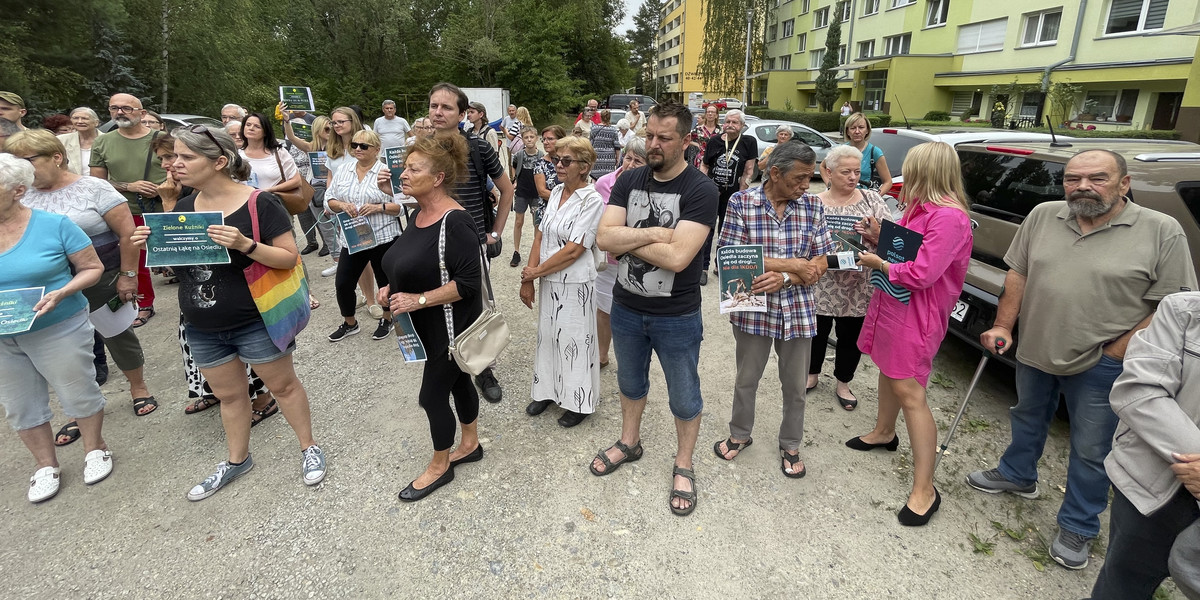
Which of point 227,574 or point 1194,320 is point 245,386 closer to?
point 227,574

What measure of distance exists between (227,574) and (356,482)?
73cm

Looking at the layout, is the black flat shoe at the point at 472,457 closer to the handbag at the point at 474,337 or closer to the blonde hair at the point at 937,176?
the handbag at the point at 474,337

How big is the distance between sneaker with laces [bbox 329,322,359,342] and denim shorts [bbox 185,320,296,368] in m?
2.19

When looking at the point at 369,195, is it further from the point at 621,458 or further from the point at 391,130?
the point at 391,130

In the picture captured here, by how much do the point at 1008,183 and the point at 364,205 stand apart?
4.81m

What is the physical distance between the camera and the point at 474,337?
9.25 feet

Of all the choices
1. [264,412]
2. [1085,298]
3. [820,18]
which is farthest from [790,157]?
[820,18]

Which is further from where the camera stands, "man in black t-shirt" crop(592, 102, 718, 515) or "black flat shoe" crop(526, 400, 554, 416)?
"black flat shoe" crop(526, 400, 554, 416)

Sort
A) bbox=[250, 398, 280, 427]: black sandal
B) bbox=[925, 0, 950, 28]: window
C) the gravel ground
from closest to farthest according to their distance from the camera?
1. the gravel ground
2. bbox=[250, 398, 280, 427]: black sandal
3. bbox=[925, 0, 950, 28]: window

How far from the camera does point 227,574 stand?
8.35ft

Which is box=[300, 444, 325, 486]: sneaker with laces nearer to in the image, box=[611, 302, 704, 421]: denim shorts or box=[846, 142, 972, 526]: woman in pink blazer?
box=[611, 302, 704, 421]: denim shorts

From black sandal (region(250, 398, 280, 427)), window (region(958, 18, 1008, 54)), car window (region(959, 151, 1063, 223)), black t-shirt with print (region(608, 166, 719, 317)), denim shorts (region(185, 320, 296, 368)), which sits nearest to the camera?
black t-shirt with print (region(608, 166, 719, 317))

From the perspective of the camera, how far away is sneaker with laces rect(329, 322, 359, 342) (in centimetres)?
506

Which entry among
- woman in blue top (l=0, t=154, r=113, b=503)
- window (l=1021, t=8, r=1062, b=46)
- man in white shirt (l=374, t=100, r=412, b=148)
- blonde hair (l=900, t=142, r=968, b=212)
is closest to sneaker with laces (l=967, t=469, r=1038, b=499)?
blonde hair (l=900, t=142, r=968, b=212)
